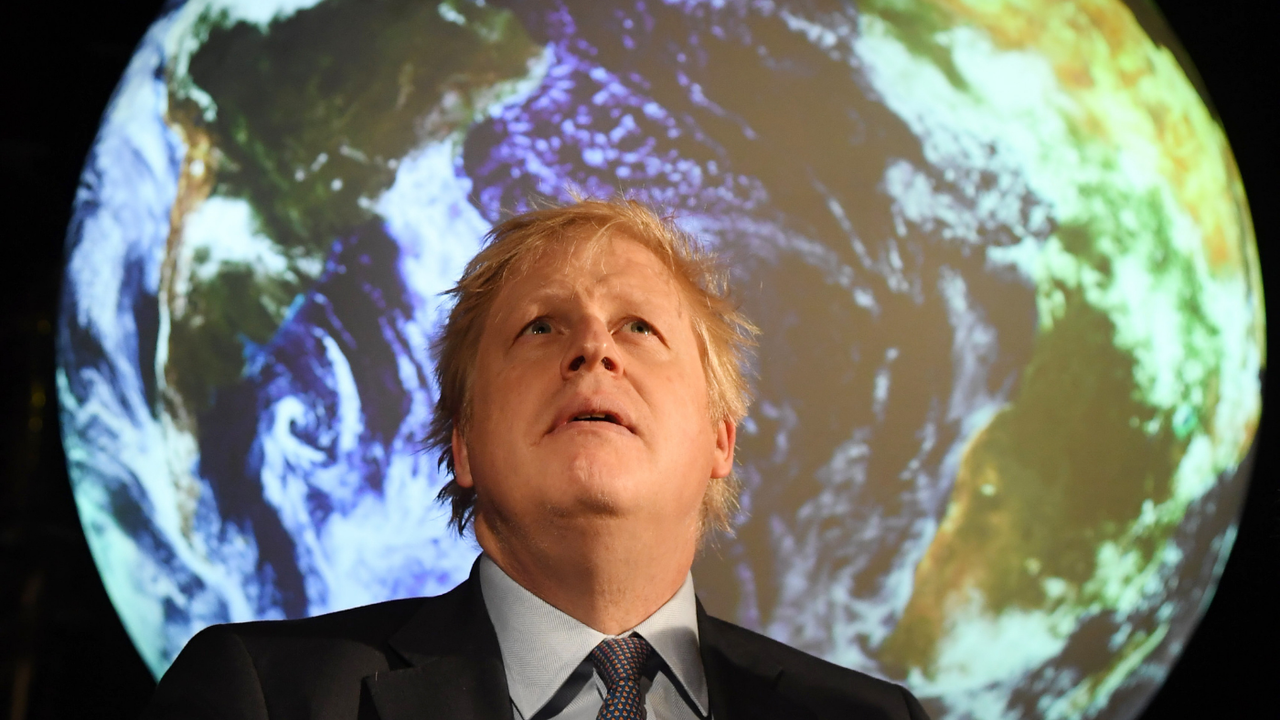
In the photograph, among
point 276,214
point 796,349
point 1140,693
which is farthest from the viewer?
point 1140,693

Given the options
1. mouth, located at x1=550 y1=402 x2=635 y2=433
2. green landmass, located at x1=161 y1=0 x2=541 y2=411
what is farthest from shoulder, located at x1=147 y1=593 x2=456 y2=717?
green landmass, located at x1=161 y1=0 x2=541 y2=411

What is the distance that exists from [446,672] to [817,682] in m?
0.63

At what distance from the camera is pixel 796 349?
2.42 metres

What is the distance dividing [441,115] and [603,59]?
1.35 feet

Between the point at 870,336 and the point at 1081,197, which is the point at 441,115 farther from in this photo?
the point at 1081,197

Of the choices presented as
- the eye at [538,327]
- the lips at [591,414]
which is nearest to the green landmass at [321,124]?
the eye at [538,327]

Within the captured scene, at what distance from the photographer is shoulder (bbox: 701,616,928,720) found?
1.74 m

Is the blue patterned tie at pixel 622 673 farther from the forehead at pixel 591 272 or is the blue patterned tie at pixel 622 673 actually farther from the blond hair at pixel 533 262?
the forehead at pixel 591 272

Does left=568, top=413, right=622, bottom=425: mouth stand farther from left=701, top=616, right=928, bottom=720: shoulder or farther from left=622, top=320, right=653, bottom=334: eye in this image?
left=701, top=616, right=928, bottom=720: shoulder

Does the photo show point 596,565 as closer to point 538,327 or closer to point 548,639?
point 548,639

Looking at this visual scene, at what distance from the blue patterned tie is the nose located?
41 centimetres

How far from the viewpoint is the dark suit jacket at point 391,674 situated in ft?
4.77

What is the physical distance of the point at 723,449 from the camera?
6.40 feet

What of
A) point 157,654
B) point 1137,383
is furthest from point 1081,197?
point 157,654
